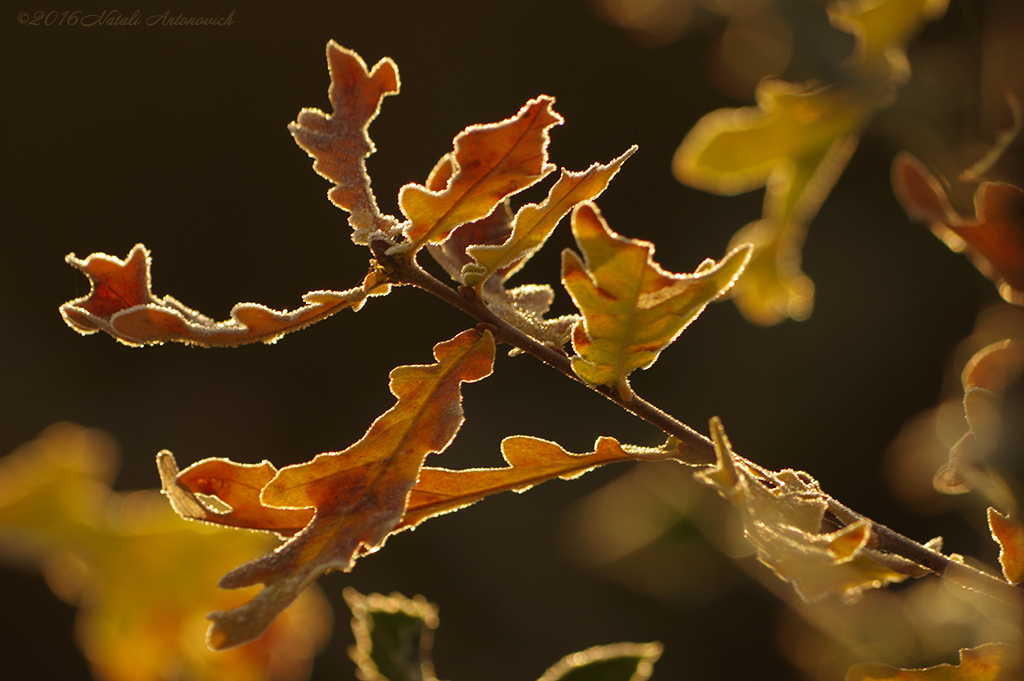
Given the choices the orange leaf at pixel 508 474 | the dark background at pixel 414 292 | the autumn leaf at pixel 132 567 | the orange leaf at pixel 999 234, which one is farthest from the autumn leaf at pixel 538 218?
the dark background at pixel 414 292

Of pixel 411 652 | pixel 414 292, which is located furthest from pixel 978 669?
pixel 414 292

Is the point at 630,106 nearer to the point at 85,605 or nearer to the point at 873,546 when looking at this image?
the point at 85,605

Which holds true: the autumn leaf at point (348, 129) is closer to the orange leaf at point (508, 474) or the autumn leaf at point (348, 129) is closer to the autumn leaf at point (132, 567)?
the orange leaf at point (508, 474)

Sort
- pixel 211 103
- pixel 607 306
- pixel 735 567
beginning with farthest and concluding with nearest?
1. pixel 211 103
2. pixel 735 567
3. pixel 607 306

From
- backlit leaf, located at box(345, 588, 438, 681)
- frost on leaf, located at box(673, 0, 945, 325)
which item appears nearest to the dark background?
frost on leaf, located at box(673, 0, 945, 325)

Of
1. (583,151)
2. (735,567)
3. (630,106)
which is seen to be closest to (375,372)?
(630,106)

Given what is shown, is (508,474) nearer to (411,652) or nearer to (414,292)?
(411,652)
